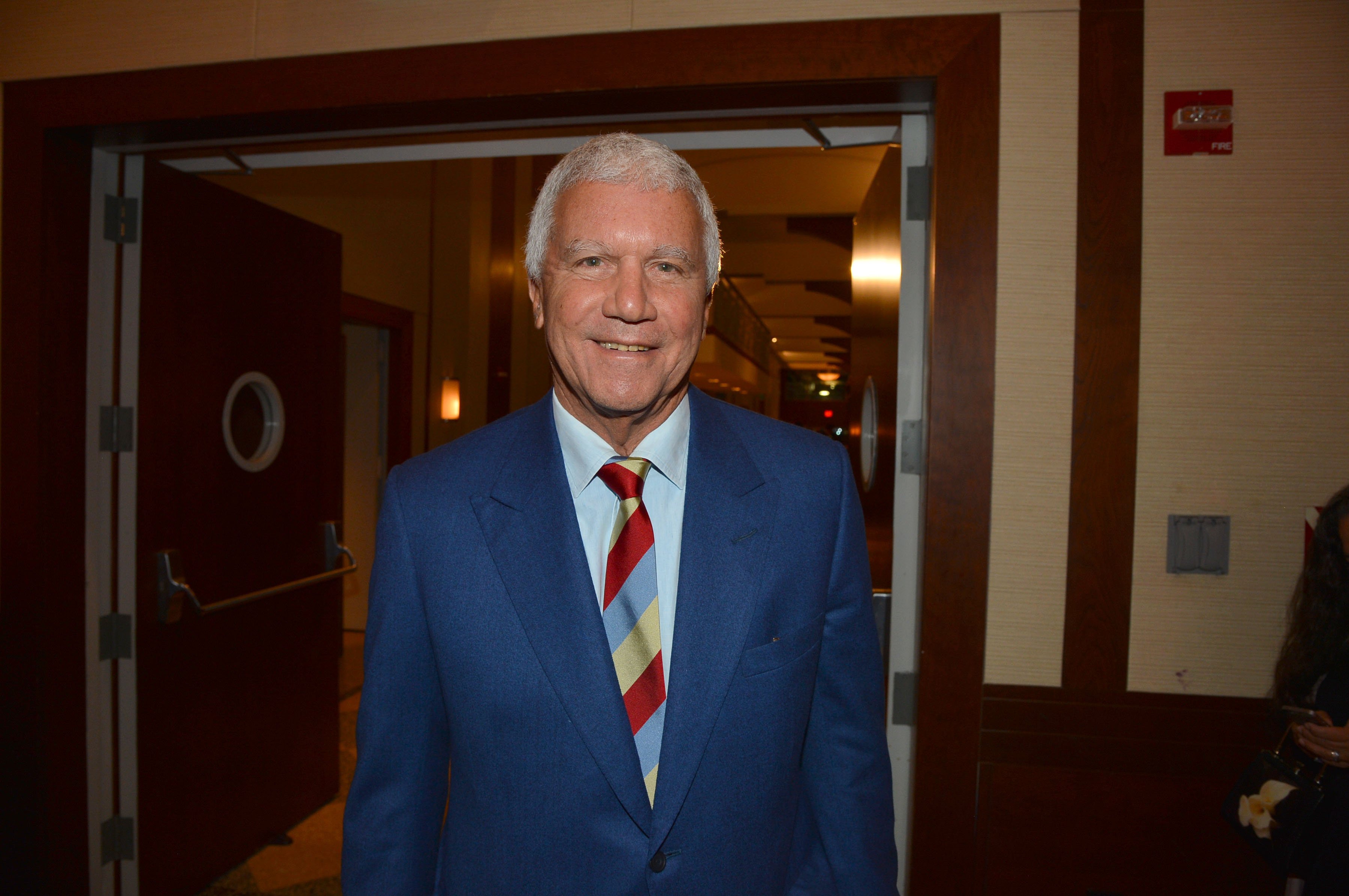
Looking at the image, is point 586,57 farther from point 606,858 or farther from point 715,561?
point 606,858

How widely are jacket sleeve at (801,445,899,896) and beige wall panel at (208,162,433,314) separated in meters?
3.79

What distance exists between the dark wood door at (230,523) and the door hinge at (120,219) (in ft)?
0.12

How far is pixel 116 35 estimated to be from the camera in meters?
1.85

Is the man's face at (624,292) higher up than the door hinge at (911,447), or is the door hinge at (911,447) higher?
the man's face at (624,292)

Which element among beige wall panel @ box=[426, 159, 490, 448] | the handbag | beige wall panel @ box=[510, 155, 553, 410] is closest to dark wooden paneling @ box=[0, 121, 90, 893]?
the handbag

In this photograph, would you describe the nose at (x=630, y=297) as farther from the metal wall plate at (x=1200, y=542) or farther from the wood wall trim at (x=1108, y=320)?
the metal wall plate at (x=1200, y=542)

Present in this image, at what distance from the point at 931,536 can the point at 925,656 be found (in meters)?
0.26

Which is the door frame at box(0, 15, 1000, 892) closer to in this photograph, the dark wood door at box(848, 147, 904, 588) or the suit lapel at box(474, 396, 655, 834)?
the dark wood door at box(848, 147, 904, 588)

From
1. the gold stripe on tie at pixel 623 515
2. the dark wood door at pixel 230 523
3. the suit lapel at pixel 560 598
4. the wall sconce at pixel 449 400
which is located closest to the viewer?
the suit lapel at pixel 560 598

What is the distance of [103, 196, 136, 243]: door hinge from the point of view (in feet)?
6.72

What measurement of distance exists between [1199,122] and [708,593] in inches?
55.0

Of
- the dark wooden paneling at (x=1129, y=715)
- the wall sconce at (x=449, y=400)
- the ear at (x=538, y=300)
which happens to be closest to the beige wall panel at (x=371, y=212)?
Answer: the wall sconce at (x=449, y=400)

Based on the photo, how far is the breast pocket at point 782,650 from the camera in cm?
102

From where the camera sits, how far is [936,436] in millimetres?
1515
